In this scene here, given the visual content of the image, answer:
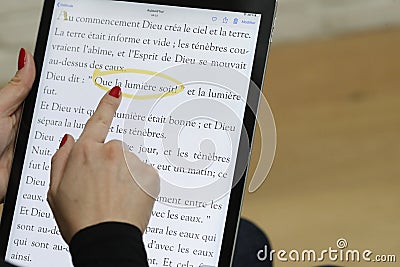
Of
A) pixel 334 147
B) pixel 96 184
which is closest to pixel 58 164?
pixel 96 184

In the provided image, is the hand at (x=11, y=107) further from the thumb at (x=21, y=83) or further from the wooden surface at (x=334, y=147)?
the wooden surface at (x=334, y=147)

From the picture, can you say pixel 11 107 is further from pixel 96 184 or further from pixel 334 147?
pixel 334 147

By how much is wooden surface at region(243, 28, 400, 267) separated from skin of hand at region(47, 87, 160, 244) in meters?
0.57

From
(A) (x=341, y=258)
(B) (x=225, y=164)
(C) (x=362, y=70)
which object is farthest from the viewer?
(C) (x=362, y=70)

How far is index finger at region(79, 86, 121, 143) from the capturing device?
63 cm

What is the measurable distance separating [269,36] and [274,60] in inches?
29.7

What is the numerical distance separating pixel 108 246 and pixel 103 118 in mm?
141

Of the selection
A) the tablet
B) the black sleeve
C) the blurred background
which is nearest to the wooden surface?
the blurred background

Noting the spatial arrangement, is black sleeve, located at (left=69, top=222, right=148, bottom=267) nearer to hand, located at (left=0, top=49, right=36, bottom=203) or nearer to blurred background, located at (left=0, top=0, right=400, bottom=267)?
hand, located at (left=0, top=49, right=36, bottom=203)

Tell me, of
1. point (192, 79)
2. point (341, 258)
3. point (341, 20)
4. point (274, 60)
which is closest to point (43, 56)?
point (192, 79)

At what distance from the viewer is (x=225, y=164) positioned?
2.22ft

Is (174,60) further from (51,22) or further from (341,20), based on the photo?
(341,20)

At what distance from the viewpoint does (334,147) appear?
1.33m

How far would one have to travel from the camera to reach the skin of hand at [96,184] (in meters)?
0.57
